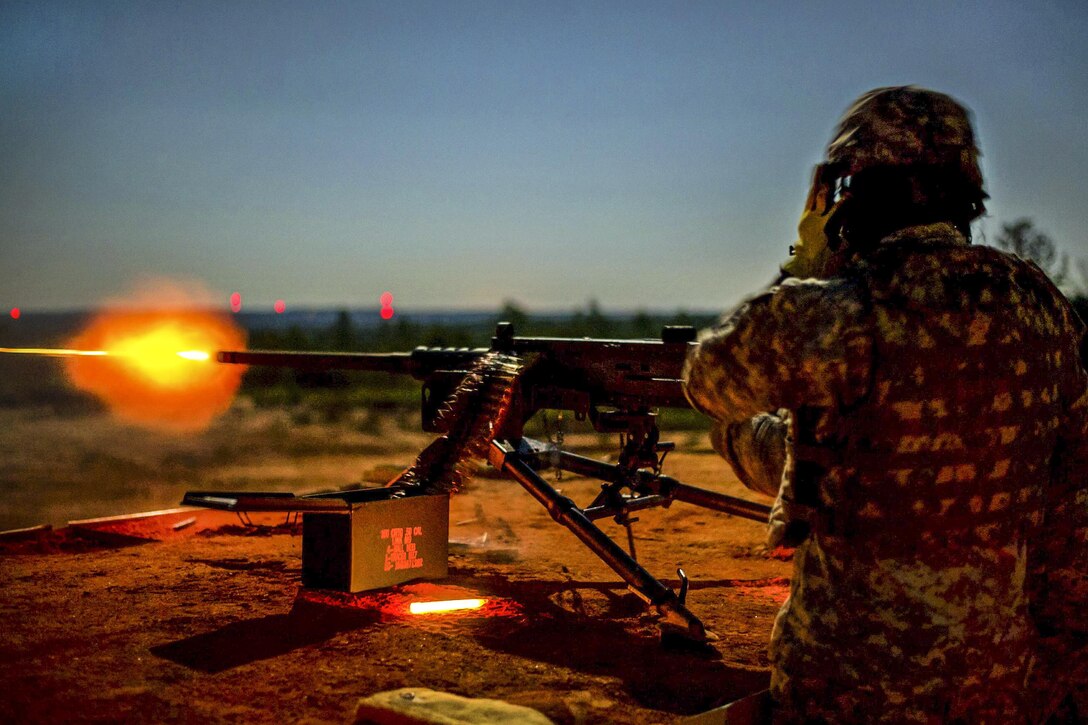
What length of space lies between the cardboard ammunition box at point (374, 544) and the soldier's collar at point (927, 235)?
3289 mm

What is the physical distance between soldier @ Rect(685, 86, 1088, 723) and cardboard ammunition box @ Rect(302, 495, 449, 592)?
278cm

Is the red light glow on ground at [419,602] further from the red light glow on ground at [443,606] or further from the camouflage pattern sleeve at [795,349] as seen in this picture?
the camouflage pattern sleeve at [795,349]

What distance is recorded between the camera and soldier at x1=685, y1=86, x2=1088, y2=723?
2504mm

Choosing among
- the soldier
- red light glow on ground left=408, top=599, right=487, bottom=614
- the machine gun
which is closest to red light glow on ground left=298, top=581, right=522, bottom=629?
red light glow on ground left=408, top=599, right=487, bottom=614

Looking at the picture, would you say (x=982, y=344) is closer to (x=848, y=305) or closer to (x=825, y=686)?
(x=848, y=305)

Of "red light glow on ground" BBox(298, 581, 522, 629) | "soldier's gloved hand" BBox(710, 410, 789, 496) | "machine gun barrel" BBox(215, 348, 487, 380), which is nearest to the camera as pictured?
"soldier's gloved hand" BBox(710, 410, 789, 496)

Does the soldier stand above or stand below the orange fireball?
above

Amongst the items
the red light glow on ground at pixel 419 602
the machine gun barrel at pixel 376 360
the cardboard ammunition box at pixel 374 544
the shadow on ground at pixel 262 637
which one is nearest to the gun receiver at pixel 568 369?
the machine gun barrel at pixel 376 360

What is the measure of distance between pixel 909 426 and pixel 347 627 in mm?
3362

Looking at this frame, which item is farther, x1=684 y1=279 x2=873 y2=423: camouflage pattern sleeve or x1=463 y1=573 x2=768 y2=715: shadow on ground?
x1=463 y1=573 x2=768 y2=715: shadow on ground

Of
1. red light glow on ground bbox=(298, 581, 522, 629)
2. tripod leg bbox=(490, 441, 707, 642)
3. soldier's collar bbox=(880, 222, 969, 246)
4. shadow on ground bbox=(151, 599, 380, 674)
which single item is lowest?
red light glow on ground bbox=(298, 581, 522, 629)

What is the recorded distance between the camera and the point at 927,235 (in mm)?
2637

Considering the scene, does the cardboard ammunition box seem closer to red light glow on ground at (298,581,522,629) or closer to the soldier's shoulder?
red light glow on ground at (298,581,522,629)

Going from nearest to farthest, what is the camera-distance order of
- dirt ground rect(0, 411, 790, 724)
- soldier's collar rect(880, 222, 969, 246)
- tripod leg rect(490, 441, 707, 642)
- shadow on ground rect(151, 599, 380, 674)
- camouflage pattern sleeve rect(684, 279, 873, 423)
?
camouflage pattern sleeve rect(684, 279, 873, 423) → soldier's collar rect(880, 222, 969, 246) → dirt ground rect(0, 411, 790, 724) → shadow on ground rect(151, 599, 380, 674) → tripod leg rect(490, 441, 707, 642)
